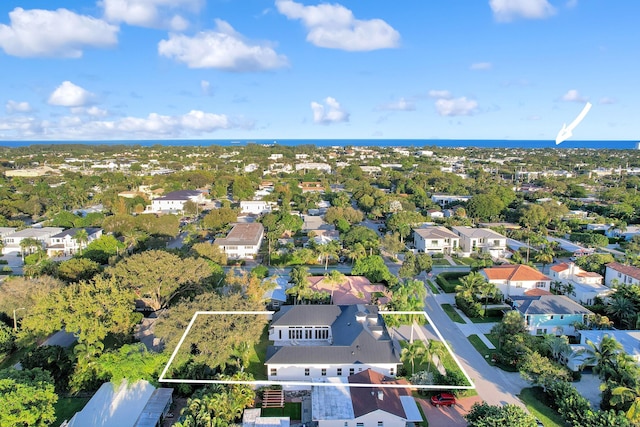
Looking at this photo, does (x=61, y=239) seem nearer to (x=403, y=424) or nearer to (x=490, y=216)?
(x=403, y=424)

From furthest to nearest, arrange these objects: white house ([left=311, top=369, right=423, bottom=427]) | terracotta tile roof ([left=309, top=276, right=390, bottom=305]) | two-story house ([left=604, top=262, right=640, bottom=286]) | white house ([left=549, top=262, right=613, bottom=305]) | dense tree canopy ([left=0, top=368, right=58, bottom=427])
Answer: two-story house ([left=604, top=262, right=640, bottom=286])
white house ([left=549, top=262, right=613, bottom=305])
terracotta tile roof ([left=309, top=276, right=390, bottom=305])
white house ([left=311, top=369, right=423, bottom=427])
dense tree canopy ([left=0, top=368, right=58, bottom=427])

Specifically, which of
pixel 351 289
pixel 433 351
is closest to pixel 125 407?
pixel 433 351

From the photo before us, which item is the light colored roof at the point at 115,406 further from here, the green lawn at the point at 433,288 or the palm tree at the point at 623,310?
the palm tree at the point at 623,310

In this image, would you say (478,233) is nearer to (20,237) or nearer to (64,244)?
(64,244)

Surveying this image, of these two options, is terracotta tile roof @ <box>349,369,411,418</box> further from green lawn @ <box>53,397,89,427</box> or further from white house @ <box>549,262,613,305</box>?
white house @ <box>549,262,613,305</box>

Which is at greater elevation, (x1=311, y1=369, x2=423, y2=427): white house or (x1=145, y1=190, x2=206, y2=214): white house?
(x1=145, y1=190, x2=206, y2=214): white house

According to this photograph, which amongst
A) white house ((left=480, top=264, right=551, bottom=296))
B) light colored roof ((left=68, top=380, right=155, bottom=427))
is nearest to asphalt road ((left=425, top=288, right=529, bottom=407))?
white house ((left=480, top=264, right=551, bottom=296))

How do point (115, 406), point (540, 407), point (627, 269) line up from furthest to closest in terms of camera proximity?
1. point (627, 269)
2. point (540, 407)
3. point (115, 406)

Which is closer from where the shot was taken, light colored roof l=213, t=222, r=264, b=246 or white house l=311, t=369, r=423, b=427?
white house l=311, t=369, r=423, b=427
